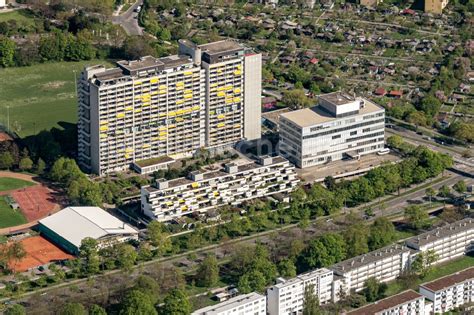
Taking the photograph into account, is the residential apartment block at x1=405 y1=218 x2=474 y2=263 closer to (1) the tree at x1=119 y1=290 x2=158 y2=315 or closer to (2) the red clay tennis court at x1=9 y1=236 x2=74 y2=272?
(1) the tree at x1=119 y1=290 x2=158 y2=315

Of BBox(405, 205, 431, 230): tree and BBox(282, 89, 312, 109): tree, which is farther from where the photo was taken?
BBox(282, 89, 312, 109): tree

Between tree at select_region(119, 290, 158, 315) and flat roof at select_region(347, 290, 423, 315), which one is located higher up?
tree at select_region(119, 290, 158, 315)

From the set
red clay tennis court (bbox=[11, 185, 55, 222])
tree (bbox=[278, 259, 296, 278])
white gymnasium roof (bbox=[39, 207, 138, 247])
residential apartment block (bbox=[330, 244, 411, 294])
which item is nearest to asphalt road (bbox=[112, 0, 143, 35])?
red clay tennis court (bbox=[11, 185, 55, 222])

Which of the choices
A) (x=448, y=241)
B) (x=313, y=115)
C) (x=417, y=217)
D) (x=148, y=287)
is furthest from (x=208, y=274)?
(x=313, y=115)

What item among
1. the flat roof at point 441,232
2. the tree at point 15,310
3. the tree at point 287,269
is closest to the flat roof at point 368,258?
the flat roof at point 441,232

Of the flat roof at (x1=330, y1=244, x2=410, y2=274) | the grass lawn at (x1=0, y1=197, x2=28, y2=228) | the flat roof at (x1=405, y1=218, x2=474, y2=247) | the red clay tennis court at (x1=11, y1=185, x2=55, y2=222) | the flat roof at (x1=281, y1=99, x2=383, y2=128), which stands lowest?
the grass lawn at (x1=0, y1=197, x2=28, y2=228)

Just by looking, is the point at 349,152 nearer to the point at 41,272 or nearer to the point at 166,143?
the point at 166,143

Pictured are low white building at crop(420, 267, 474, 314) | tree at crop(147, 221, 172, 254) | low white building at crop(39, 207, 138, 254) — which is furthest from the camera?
low white building at crop(39, 207, 138, 254)
